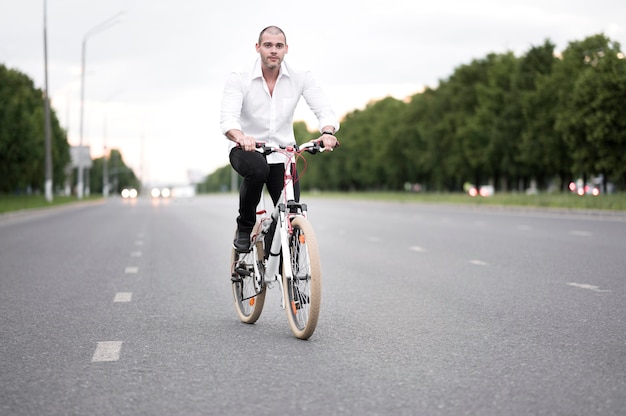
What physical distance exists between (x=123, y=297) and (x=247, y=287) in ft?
7.73

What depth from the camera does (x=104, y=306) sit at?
8.22 meters

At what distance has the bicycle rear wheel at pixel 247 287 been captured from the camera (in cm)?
671

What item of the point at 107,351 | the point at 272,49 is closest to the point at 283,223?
the point at 272,49

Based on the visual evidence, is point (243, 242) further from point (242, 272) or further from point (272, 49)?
point (272, 49)

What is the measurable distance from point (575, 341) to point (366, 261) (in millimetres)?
7098

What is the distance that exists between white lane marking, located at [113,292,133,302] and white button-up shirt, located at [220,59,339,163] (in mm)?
2868

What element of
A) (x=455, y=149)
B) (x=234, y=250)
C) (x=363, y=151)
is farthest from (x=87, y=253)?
(x=363, y=151)

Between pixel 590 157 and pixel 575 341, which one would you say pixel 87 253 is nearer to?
pixel 575 341

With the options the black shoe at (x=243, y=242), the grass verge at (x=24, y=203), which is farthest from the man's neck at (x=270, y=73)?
the grass verge at (x=24, y=203)

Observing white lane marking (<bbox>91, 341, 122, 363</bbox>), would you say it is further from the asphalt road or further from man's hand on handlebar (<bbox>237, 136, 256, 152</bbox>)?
man's hand on handlebar (<bbox>237, 136, 256, 152</bbox>)

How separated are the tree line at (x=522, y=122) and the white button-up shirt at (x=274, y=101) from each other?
4698cm

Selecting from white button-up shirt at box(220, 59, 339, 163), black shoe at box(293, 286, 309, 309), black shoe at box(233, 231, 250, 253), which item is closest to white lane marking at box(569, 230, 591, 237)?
black shoe at box(233, 231, 250, 253)

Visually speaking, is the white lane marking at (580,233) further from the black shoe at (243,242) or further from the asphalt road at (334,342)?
the black shoe at (243,242)

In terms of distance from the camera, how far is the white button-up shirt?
6.30 meters
